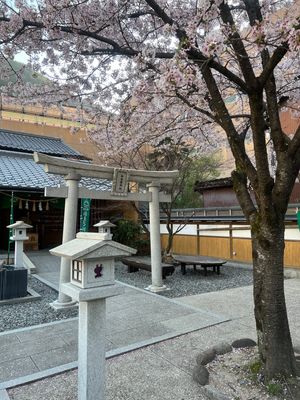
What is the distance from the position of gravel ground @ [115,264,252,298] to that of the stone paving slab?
1.49m

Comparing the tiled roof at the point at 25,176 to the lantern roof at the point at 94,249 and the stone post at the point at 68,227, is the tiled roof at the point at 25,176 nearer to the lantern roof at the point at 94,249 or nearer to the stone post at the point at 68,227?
the stone post at the point at 68,227

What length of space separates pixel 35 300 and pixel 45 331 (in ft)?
7.42

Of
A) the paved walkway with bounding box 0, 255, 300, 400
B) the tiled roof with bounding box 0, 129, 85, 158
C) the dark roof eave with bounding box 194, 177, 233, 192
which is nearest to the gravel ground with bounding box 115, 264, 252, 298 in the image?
the paved walkway with bounding box 0, 255, 300, 400

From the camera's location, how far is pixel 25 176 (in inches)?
500

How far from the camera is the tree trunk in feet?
10.0

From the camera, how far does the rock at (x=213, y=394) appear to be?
283 centimetres

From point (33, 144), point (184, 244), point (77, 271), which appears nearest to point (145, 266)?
point (184, 244)

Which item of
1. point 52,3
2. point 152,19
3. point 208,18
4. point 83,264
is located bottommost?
point 83,264

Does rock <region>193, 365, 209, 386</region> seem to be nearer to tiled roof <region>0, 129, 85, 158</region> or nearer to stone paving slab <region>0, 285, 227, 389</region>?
stone paving slab <region>0, 285, 227, 389</region>

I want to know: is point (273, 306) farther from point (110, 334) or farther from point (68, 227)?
point (68, 227)

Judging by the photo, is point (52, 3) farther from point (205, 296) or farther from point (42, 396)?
point (205, 296)

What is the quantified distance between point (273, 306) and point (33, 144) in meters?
16.6

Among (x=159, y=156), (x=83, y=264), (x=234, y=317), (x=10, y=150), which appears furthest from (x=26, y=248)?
(x=83, y=264)

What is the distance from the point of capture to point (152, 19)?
5.46 meters
